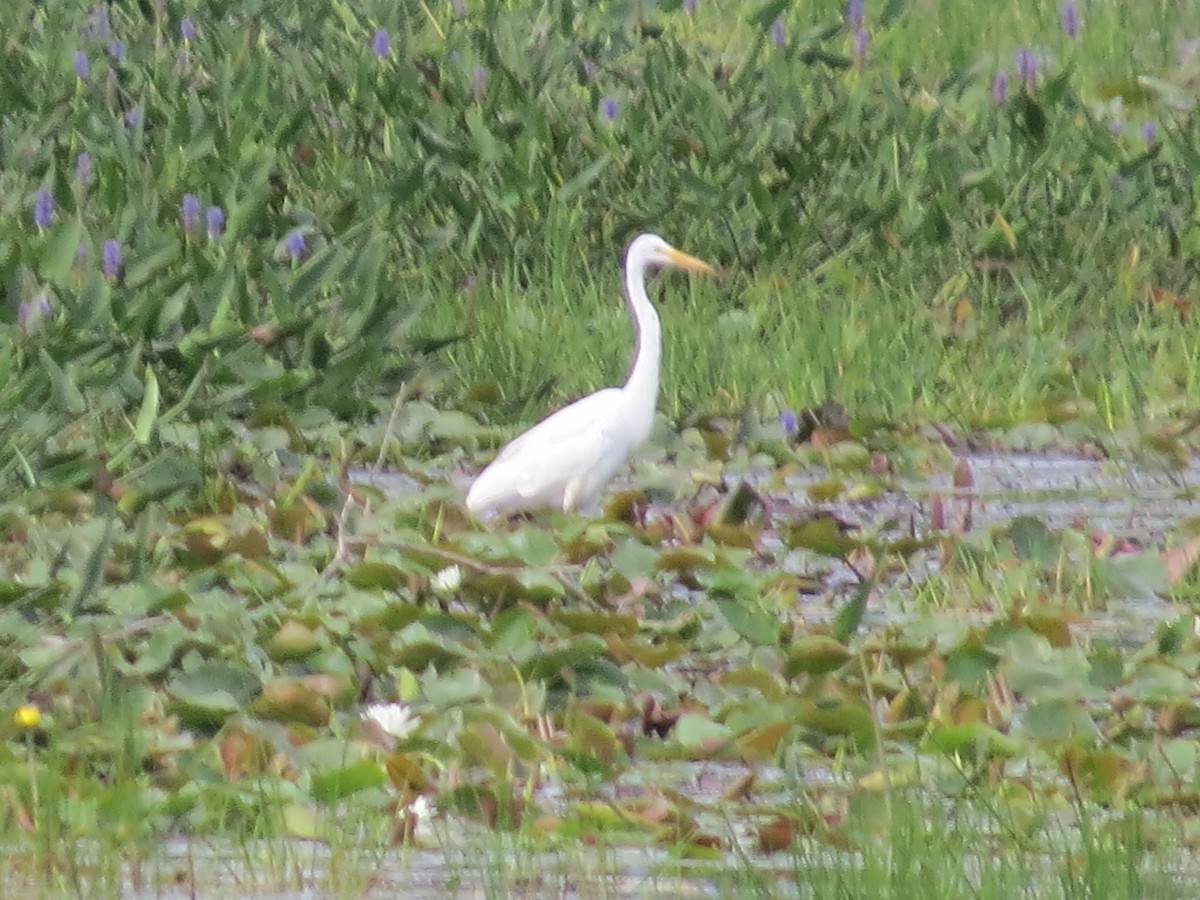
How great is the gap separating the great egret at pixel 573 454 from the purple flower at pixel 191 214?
3.19 ft

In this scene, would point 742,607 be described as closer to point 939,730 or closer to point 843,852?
point 939,730

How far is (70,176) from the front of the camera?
21.7 feet

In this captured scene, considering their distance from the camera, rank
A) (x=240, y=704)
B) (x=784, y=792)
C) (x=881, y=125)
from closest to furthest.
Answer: (x=784, y=792)
(x=240, y=704)
(x=881, y=125)

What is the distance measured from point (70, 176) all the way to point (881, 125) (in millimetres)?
2313

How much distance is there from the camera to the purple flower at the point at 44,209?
590cm

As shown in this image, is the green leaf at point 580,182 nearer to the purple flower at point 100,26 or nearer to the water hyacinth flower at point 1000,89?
the water hyacinth flower at point 1000,89

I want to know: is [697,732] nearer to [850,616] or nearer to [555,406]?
[850,616]

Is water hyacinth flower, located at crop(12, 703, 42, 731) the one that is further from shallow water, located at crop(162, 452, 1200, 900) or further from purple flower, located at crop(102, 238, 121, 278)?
purple flower, located at crop(102, 238, 121, 278)

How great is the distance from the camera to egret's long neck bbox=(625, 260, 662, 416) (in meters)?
5.52

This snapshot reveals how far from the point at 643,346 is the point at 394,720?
224 cm

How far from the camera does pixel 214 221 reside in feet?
20.0

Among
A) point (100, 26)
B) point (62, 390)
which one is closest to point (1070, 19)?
point (100, 26)

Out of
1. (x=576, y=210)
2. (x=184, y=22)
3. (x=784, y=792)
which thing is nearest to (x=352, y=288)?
(x=576, y=210)

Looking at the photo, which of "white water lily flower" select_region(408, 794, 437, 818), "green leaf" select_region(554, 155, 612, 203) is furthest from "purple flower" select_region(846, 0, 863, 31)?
"white water lily flower" select_region(408, 794, 437, 818)
